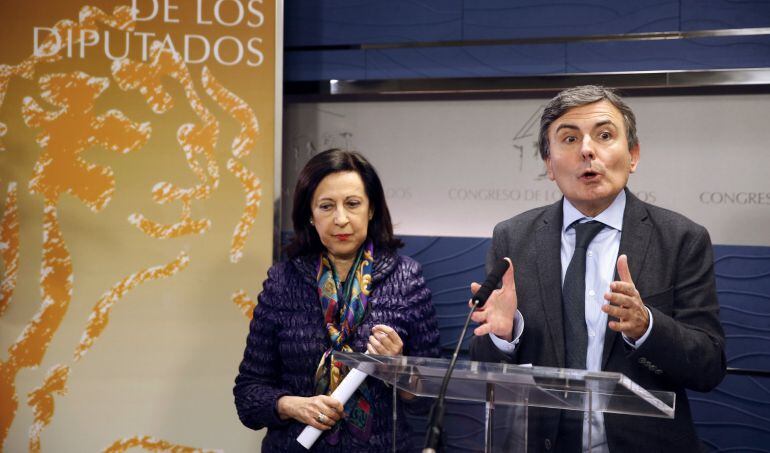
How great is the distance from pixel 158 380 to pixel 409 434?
148cm

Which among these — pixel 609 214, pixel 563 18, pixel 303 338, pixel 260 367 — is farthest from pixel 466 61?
pixel 260 367

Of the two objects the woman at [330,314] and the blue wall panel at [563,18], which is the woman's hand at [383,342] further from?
the blue wall panel at [563,18]

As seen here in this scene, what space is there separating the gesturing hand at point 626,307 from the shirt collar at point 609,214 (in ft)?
1.03

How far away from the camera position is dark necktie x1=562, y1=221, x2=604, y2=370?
2.02 meters

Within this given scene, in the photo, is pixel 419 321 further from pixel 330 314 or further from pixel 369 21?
pixel 369 21

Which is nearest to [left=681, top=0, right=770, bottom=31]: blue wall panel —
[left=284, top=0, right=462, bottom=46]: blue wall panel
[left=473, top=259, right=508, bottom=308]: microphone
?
[left=284, top=0, right=462, bottom=46]: blue wall panel

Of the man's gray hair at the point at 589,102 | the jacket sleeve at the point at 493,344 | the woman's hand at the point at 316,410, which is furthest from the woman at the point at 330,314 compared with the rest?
the man's gray hair at the point at 589,102

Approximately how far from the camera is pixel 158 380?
3279 mm

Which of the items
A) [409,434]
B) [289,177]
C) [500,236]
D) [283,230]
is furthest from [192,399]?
[500,236]

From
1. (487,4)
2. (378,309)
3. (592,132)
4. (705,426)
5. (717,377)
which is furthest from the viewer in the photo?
(487,4)

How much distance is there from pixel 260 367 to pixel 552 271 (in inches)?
40.2

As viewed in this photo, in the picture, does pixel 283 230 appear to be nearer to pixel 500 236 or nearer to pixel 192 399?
pixel 192 399

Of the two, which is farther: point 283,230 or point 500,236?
point 283,230

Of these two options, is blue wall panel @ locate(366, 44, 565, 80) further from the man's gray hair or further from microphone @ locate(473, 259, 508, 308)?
microphone @ locate(473, 259, 508, 308)
